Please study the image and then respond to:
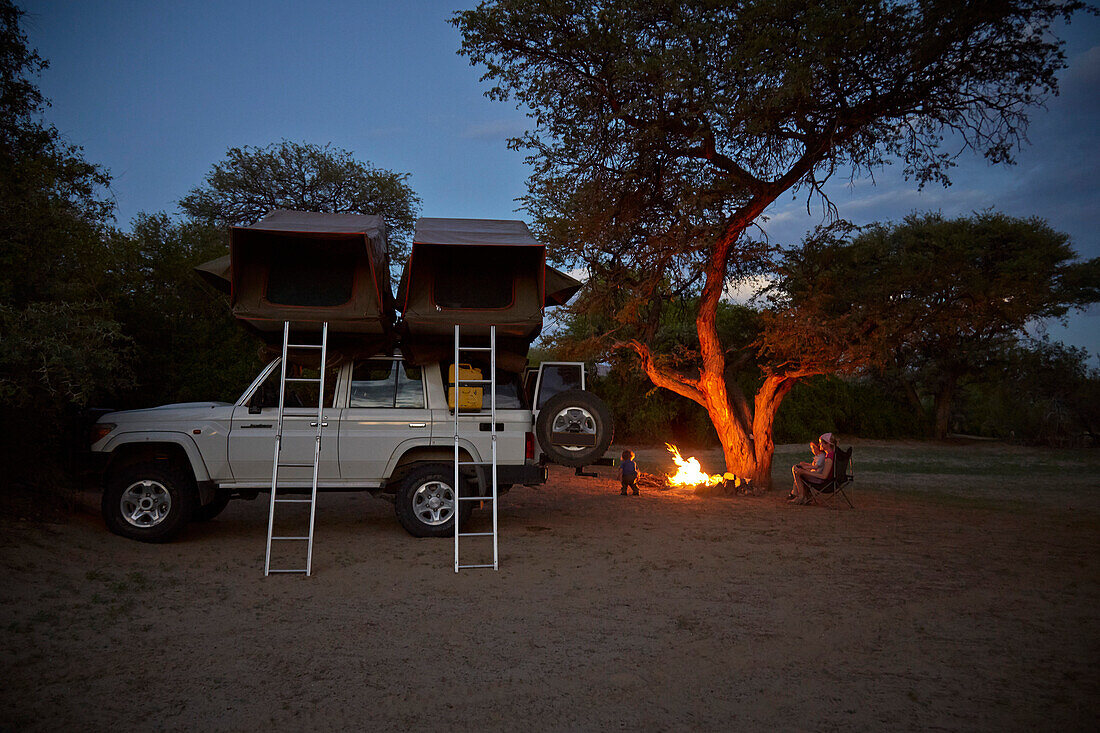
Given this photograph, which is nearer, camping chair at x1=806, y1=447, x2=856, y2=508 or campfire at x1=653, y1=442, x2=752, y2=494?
camping chair at x1=806, y1=447, x2=856, y2=508

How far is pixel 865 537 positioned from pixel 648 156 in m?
7.20

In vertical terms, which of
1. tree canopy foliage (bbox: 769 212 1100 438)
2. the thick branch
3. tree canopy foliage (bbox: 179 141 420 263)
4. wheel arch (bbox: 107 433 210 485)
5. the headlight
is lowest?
wheel arch (bbox: 107 433 210 485)

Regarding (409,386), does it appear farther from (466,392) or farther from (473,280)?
(473,280)

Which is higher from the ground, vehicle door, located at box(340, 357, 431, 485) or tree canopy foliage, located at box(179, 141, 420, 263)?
tree canopy foliage, located at box(179, 141, 420, 263)

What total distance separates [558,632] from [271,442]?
13.6ft

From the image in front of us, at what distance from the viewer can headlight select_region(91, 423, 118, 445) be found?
6910 millimetres

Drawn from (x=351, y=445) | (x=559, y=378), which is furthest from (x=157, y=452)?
(x=559, y=378)

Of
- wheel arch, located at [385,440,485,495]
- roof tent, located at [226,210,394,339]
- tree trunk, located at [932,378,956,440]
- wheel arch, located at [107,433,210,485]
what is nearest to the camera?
roof tent, located at [226,210,394,339]

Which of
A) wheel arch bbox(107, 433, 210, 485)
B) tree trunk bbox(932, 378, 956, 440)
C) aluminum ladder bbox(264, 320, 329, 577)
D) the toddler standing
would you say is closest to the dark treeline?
tree trunk bbox(932, 378, 956, 440)

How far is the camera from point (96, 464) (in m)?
6.88

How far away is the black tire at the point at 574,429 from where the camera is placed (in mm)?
7605

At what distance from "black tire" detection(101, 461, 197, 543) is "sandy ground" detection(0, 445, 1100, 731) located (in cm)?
17

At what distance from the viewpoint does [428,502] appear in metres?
7.65

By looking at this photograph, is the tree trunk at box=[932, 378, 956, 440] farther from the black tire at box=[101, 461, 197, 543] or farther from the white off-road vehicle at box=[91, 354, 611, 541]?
the black tire at box=[101, 461, 197, 543]
